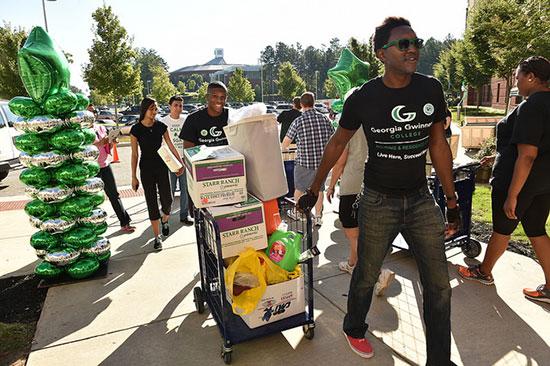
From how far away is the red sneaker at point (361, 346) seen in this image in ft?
8.92

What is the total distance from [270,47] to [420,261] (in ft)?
432

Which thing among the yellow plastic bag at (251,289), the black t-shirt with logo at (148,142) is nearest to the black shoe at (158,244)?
the black t-shirt with logo at (148,142)

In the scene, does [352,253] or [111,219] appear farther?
[111,219]

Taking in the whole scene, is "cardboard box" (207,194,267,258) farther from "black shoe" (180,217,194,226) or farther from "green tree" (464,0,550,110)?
"green tree" (464,0,550,110)

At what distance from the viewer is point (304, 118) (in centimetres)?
548

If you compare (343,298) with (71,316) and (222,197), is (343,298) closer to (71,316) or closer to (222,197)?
(222,197)

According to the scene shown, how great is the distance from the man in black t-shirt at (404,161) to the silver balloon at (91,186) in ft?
9.01

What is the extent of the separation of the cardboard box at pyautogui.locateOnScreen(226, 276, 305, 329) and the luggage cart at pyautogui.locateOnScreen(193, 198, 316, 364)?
50mm

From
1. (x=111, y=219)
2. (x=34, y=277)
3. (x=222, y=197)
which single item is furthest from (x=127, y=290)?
(x=111, y=219)

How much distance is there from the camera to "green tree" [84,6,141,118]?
851 inches

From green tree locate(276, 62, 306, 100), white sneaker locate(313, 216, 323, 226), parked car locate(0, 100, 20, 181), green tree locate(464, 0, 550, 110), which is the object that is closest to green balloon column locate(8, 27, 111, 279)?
white sneaker locate(313, 216, 323, 226)

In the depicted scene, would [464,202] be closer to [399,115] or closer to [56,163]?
[399,115]

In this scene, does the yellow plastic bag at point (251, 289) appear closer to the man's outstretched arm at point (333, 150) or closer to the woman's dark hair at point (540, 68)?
the man's outstretched arm at point (333, 150)

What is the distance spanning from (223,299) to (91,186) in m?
2.37
